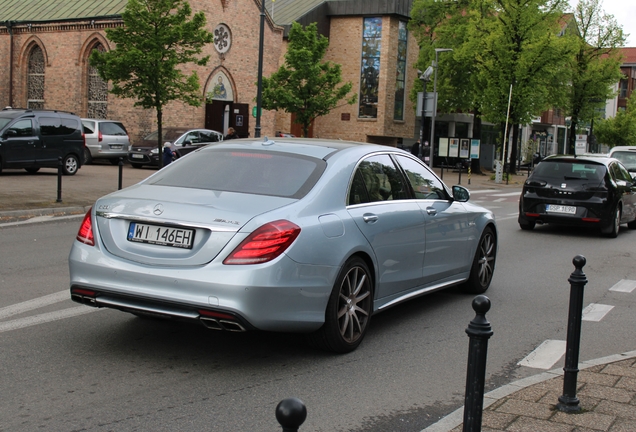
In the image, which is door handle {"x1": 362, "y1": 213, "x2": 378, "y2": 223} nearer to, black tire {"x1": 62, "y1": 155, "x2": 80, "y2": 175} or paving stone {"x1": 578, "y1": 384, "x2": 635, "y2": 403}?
paving stone {"x1": 578, "y1": 384, "x2": 635, "y2": 403}

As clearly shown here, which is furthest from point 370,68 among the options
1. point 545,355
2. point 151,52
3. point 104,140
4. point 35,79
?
point 545,355

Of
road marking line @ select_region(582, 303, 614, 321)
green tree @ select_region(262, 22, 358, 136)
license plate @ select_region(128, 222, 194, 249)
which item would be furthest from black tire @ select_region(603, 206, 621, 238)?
green tree @ select_region(262, 22, 358, 136)

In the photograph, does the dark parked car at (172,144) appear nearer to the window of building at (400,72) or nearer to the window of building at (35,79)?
the window of building at (35,79)

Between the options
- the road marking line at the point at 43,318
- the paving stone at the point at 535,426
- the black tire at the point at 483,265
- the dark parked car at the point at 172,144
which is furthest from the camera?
the dark parked car at the point at 172,144

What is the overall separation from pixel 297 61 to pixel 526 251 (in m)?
25.6

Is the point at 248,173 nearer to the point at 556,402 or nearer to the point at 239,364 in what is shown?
the point at 239,364

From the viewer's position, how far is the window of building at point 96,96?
129 ft

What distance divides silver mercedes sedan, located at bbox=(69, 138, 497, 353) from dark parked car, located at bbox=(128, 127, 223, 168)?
24732 millimetres

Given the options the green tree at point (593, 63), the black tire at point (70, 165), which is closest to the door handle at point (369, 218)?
the black tire at point (70, 165)

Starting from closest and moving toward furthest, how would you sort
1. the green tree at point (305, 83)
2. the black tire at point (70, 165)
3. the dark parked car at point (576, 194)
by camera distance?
the dark parked car at point (576, 194) < the black tire at point (70, 165) < the green tree at point (305, 83)

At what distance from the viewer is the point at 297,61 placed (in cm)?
3688

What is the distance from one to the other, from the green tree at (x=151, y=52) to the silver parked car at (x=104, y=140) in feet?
21.0

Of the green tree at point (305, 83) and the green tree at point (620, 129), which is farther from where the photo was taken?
the green tree at point (620, 129)

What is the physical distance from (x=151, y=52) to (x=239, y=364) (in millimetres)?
20097
